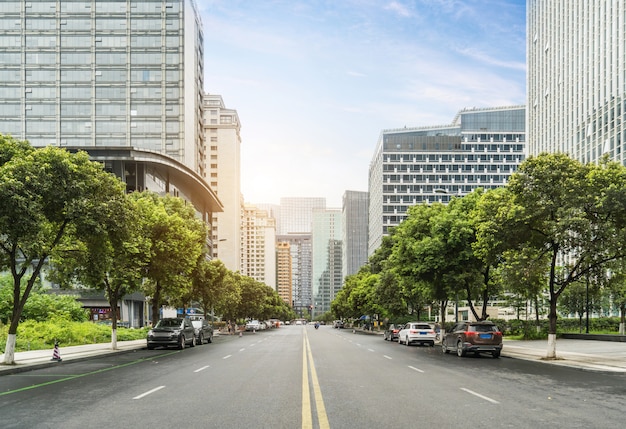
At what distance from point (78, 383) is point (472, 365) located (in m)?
13.6

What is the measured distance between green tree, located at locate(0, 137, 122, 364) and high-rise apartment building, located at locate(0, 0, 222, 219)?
80196mm

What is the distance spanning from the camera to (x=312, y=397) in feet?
43.6

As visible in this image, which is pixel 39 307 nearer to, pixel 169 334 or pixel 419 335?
pixel 169 334

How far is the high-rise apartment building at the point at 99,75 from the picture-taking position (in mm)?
105750

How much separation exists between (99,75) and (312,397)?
10490cm

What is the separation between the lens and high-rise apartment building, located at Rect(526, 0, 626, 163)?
75.9 meters

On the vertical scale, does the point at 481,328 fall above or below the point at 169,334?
above

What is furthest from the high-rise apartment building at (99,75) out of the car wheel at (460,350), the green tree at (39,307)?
the car wheel at (460,350)

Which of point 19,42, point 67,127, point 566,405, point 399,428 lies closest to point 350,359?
point 566,405

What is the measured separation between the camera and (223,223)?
6752 inches

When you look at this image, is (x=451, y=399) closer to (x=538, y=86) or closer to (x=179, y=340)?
(x=179, y=340)

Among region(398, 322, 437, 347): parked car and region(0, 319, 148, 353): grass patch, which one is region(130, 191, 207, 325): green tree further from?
region(398, 322, 437, 347): parked car

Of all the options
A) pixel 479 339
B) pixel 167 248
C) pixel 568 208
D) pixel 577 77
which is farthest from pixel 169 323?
pixel 577 77

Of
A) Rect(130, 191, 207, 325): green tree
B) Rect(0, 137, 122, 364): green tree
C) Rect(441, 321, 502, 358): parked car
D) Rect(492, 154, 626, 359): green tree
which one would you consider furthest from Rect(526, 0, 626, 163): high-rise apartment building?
Rect(0, 137, 122, 364): green tree
